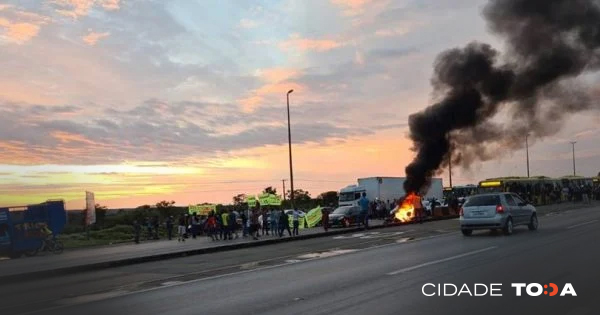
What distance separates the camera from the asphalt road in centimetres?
805

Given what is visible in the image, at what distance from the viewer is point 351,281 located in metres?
10.4

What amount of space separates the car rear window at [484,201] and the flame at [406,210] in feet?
41.8

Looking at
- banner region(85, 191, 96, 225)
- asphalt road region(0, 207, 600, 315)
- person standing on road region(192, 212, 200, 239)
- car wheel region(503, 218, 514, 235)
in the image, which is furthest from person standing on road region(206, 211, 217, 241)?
car wheel region(503, 218, 514, 235)

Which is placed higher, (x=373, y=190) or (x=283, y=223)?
(x=373, y=190)

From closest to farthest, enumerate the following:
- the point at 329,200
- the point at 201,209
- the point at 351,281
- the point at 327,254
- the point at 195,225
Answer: the point at 351,281 < the point at 327,254 < the point at 195,225 < the point at 201,209 < the point at 329,200

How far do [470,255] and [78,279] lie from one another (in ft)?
30.6

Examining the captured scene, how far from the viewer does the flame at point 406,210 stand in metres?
33.3

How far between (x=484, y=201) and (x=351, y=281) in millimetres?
11016

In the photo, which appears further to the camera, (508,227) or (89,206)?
(89,206)

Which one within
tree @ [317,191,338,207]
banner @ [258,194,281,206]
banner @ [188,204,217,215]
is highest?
banner @ [258,194,281,206]

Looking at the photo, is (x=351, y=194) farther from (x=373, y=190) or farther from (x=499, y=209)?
(x=499, y=209)

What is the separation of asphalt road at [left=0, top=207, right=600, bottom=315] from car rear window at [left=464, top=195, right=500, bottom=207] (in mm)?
3007

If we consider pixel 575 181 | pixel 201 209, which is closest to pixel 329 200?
pixel 575 181

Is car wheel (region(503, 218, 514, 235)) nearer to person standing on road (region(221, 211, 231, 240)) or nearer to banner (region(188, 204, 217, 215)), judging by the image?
person standing on road (region(221, 211, 231, 240))
